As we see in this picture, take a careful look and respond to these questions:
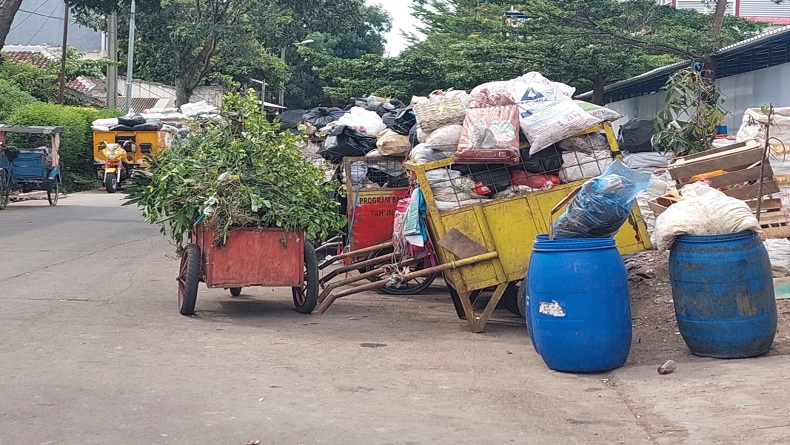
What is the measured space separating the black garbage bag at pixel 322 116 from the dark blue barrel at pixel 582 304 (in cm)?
800

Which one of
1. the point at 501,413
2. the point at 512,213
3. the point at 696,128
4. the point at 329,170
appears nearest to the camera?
the point at 501,413

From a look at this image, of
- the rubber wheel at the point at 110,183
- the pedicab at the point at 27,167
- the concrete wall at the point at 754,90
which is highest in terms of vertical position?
the concrete wall at the point at 754,90

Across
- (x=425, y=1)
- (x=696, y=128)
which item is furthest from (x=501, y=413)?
(x=425, y=1)

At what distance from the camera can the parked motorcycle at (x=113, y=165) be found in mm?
29516

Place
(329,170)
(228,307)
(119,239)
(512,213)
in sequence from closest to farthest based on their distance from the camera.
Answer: (512,213), (228,307), (329,170), (119,239)

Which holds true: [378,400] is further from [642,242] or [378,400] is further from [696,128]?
[696,128]

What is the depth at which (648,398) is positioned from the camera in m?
6.09

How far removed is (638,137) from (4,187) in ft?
46.7

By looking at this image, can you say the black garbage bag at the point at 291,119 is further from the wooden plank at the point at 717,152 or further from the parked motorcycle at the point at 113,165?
the parked motorcycle at the point at 113,165

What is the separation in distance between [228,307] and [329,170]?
229 centimetres

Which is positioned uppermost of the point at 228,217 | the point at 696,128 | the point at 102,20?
the point at 102,20

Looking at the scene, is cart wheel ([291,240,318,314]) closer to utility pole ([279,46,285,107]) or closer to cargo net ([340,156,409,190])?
cargo net ([340,156,409,190])

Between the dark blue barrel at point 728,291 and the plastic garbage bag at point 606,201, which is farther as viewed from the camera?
the plastic garbage bag at point 606,201

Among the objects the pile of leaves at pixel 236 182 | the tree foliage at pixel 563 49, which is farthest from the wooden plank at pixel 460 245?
the tree foliage at pixel 563 49
